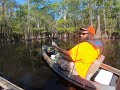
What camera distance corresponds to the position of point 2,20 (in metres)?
47.8

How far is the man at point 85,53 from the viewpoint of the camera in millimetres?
7934

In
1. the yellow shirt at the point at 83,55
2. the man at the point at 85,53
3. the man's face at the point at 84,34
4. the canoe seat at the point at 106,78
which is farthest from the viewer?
the canoe seat at the point at 106,78

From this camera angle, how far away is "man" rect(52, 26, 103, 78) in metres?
7.93

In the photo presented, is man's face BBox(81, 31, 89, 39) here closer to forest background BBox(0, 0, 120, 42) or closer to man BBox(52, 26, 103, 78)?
man BBox(52, 26, 103, 78)

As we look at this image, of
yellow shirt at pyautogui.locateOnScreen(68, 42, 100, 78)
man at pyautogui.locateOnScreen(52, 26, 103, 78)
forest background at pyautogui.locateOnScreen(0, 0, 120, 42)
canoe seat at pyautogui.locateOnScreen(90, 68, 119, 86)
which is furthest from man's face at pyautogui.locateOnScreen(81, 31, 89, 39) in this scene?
forest background at pyautogui.locateOnScreen(0, 0, 120, 42)

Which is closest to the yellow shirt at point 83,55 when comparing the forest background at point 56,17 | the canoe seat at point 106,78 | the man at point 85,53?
the man at point 85,53

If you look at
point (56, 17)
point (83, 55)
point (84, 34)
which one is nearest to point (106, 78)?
point (83, 55)

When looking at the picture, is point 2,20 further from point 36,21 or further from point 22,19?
point 36,21

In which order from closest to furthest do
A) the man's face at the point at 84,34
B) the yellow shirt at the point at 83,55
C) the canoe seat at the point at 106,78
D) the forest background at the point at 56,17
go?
the man's face at the point at 84,34
the yellow shirt at the point at 83,55
the canoe seat at the point at 106,78
the forest background at the point at 56,17

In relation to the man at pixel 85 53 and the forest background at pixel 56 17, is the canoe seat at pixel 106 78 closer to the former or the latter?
the man at pixel 85 53

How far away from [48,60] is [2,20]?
117 feet

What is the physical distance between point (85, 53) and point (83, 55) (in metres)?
0.15

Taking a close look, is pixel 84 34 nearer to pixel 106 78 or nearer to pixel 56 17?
pixel 106 78

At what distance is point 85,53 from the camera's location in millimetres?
8398
